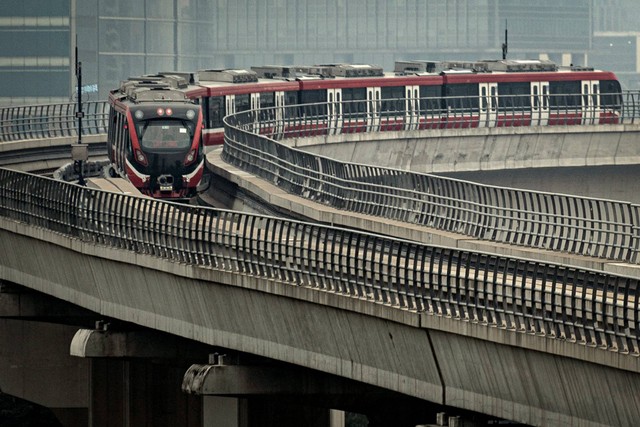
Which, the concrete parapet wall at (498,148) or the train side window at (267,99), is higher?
the train side window at (267,99)

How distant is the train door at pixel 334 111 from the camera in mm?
65750

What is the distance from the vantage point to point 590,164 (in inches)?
2557

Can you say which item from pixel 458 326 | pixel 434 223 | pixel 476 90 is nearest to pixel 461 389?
pixel 458 326

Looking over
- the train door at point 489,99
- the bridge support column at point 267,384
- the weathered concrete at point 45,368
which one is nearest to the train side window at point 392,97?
the train door at point 489,99

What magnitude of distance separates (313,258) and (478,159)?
37.0 m

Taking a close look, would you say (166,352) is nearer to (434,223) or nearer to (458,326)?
(434,223)

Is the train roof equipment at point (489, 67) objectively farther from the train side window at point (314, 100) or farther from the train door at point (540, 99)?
the train side window at point (314, 100)

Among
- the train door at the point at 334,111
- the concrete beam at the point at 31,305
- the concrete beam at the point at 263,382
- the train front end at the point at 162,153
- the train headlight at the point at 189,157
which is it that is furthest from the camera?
the train door at the point at 334,111

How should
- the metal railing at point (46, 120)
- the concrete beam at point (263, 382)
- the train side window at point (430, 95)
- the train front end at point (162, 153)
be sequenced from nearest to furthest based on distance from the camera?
the concrete beam at point (263, 382) → the train front end at point (162, 153) → the metal railing at point (46, 120) → the train side window at point (430, 95)

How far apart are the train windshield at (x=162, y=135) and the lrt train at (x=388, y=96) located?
1.40 metres

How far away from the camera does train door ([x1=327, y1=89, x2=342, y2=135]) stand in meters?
65.8

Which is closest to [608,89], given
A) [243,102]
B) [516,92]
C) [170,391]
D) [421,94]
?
[516,92]

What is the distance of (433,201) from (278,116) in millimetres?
25576

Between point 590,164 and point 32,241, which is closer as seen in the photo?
point 32,241
